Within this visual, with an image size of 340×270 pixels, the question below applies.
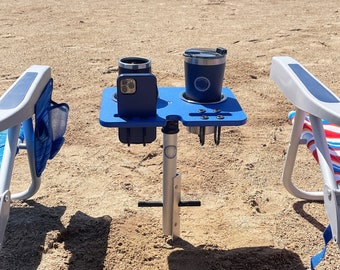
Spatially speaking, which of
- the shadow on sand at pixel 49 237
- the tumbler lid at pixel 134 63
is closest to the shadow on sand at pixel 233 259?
the shadow on sand at pixel 49 237

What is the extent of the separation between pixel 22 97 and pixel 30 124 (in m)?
0.28

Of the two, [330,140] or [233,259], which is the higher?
[330,140]

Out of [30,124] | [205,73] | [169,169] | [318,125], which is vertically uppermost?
[205,73]

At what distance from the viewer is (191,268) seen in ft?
6.13

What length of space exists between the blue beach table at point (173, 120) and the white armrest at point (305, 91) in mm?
198

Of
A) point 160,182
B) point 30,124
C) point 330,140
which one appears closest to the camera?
point 30,124

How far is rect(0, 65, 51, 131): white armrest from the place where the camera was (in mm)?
1475

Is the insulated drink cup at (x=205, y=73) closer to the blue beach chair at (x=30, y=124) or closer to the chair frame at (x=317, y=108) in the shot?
the chair frame at (x=317, y=108)

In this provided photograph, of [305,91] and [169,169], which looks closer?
[305,91]

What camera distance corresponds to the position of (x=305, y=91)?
5.41 ft

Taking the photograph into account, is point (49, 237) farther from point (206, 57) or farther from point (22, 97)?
point (206, 57)

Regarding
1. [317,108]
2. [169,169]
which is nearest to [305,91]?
[317,108]

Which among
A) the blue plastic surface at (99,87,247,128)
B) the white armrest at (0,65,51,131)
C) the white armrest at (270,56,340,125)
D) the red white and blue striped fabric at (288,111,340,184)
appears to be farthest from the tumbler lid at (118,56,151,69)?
the red white and blue striped fabric at (288,111,340,184)

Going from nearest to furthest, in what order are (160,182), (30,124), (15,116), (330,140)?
(15,116) → (30,124) → (330,140) → (160,182)
